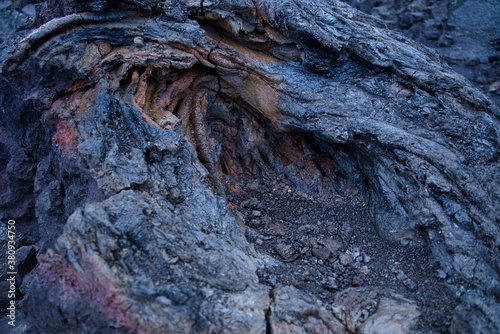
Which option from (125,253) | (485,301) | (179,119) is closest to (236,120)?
(179,119)

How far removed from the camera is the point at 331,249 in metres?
4.96

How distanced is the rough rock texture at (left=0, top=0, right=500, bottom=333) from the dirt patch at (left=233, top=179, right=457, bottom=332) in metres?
0.16

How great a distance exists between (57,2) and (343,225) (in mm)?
5615

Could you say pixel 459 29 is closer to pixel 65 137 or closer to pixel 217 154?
pixel 217 154

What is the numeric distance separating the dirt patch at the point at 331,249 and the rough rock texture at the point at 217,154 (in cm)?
16

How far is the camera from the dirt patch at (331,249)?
4.32m

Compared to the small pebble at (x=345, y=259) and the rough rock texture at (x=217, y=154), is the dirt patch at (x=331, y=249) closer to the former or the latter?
the small pebble at (x=345, y=259)

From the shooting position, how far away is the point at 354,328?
390 cm

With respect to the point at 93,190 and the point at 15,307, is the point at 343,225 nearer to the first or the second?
the point at 93,190

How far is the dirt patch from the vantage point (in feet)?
14.2

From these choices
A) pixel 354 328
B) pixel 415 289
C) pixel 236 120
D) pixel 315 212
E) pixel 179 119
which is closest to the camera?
pixel 354 328

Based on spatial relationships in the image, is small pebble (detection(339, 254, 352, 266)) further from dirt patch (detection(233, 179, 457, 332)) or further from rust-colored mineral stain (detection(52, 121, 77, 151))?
rust-colored mineral stain (detection(52, 121, 77, 151))

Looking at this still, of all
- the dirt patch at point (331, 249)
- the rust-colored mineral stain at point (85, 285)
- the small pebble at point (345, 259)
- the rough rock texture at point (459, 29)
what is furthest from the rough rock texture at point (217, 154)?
the rough rock texture at point (459, 29)

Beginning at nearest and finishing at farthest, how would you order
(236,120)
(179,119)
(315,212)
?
1. (179,119)
2. (315,212)
3. (236,120)
